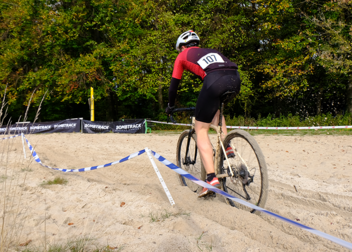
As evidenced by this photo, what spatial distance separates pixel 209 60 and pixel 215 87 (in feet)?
1.17

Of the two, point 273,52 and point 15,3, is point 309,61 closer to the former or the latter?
point 273,52

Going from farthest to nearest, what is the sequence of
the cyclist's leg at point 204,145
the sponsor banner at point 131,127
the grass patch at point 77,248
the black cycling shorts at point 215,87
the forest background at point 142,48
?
the forest background at point 142,48 → the sponsor banner at point 131,127 → the cyclist's leg at point 204,145 → the black cycling shorts at point 215,87 → the grass patch at point 77,248

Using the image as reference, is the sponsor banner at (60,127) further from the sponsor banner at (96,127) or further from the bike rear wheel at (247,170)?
the bike rear wheel at (247,170)

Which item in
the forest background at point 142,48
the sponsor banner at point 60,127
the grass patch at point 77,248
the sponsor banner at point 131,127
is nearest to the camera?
the grass patch at point 77,248

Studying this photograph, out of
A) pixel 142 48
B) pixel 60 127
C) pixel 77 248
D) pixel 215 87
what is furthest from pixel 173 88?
pixel 142 48

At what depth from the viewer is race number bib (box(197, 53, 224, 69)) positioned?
3.26 meters

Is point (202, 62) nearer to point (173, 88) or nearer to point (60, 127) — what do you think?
point (173, 88)

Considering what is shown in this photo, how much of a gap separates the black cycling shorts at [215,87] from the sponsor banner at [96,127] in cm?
1564

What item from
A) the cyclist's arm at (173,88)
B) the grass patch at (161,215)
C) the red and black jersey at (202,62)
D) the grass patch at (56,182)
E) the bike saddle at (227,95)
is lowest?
the grass patch at (56,182)

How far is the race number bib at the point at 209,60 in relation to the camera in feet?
10.7

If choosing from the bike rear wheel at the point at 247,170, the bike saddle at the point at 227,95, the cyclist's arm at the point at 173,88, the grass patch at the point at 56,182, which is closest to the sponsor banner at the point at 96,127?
the grass patch at the point at 56,182

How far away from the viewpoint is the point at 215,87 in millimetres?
3166

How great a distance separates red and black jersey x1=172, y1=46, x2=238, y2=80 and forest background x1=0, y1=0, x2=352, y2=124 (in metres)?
18.0

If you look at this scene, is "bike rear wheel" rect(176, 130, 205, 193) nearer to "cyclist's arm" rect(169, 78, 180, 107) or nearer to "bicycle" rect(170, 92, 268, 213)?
"bicycle" rect(170, 92, 268, 213)
